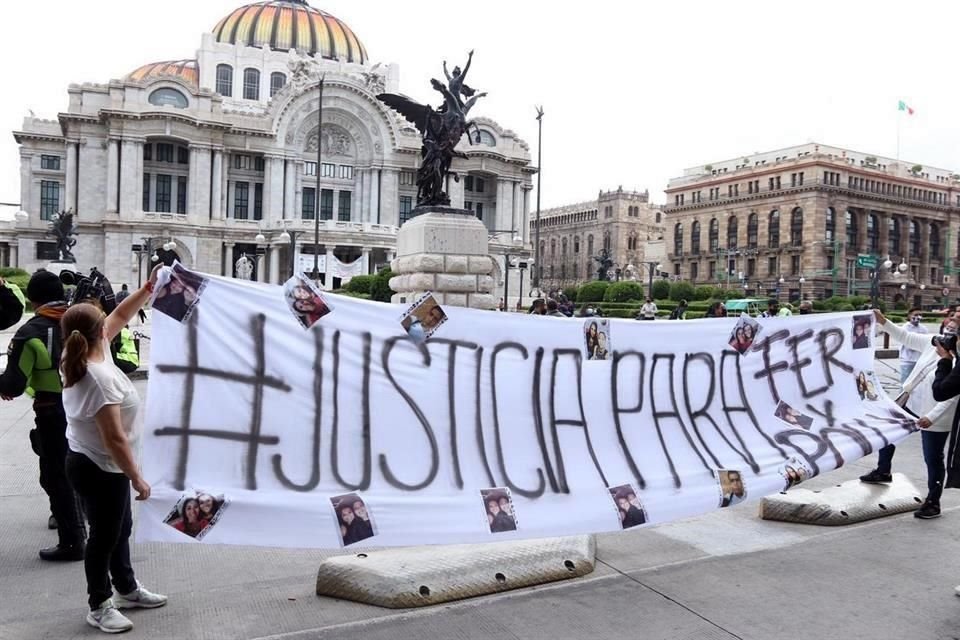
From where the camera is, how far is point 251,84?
82438mm

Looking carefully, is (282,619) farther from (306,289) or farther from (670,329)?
(670,329)

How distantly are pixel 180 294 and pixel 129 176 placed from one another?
66750mm

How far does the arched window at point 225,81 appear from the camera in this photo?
8162cm

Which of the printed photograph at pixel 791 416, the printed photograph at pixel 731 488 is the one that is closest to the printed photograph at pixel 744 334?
the printed photograph at pixel 791 416

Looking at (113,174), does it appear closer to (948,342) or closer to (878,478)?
(878,478)

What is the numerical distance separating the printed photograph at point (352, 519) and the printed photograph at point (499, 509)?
723 mm

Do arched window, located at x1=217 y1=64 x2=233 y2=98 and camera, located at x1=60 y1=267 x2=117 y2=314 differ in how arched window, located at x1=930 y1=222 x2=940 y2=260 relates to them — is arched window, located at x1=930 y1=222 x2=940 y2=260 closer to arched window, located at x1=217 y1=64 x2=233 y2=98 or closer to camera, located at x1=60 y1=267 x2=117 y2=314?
arched window, located at x1=217 y1=64 x2=233 y2=98

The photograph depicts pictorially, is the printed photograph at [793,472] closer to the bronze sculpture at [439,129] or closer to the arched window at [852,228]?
the bronze sculpture at [439,129]

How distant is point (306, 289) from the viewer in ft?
15.6

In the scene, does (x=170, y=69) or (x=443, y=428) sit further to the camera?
(x=170, y=69)

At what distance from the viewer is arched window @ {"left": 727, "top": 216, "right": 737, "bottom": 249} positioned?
96.2 meters

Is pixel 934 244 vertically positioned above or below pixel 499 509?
above

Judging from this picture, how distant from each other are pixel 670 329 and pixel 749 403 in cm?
94

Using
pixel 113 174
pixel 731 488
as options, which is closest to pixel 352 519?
pixel 731 488
